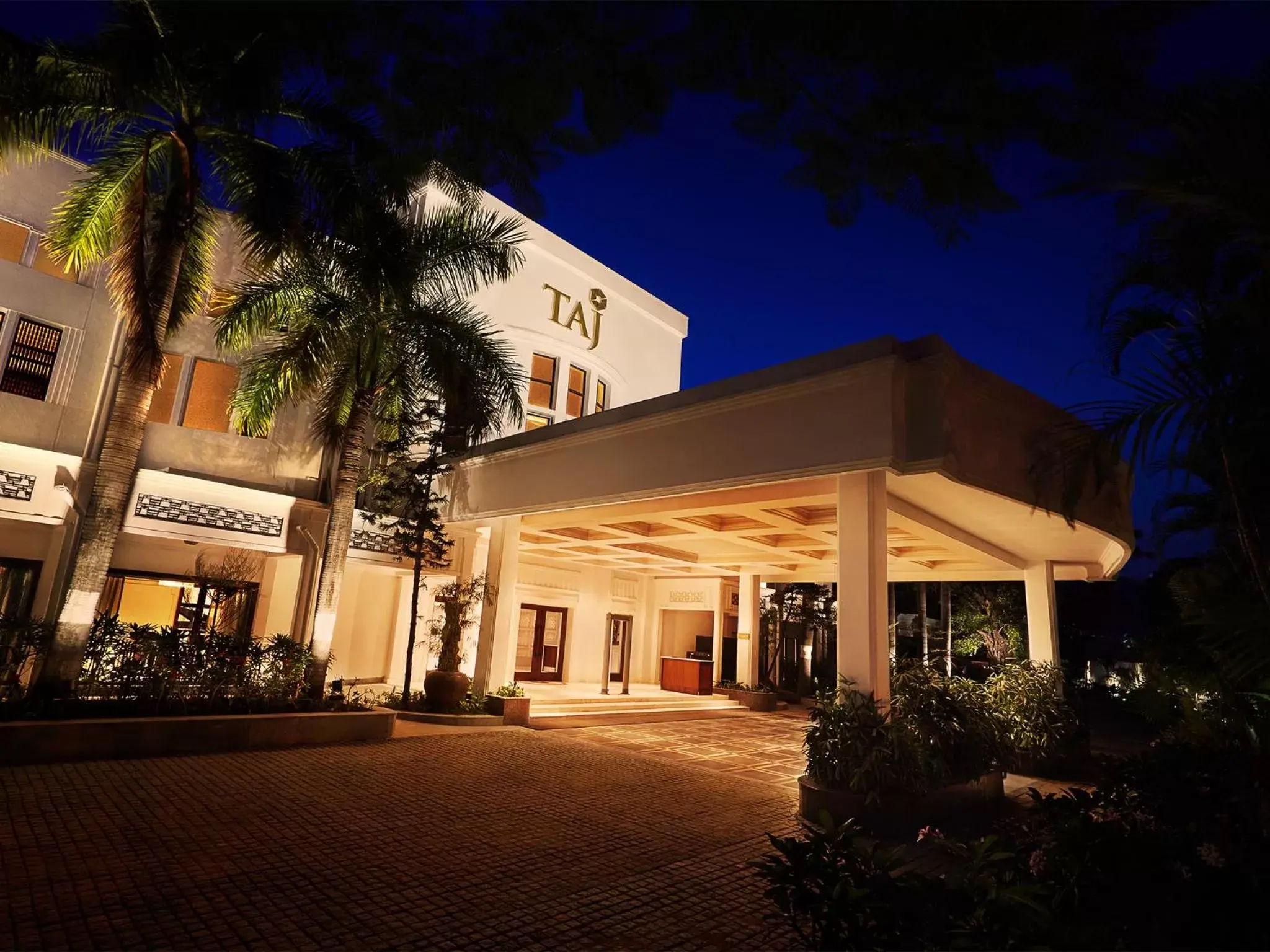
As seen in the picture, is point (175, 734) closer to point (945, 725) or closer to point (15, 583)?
point (15, 583)

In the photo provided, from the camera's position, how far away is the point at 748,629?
20531 millimetres

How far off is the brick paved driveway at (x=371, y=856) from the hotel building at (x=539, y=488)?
11.1ft

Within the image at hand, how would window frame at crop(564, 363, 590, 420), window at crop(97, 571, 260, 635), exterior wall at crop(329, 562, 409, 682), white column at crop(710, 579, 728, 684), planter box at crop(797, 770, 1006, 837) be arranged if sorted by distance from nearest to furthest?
1. planter box at crop(797, 770, 1006, 837)
2. window at crop(97, 571, 260, 635)
3. exterior wall at crop(329, 562, 409, 682)
4. window frame at crop(564, 363, 590, 420)
5. white column at crop(710, 579, 728, 684)

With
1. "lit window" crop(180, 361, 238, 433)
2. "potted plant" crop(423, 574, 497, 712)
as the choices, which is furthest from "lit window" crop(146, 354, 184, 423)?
"potted plant" crop(423, 574, 497, 712)

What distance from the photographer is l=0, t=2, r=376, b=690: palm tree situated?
28.5 ft

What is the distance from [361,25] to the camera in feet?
8.68

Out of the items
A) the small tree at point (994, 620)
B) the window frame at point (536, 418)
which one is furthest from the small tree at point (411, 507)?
the small tree at point (994, 620)

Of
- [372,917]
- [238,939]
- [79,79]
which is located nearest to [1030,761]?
[372,917]

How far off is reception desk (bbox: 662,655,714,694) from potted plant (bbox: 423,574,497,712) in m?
8.08

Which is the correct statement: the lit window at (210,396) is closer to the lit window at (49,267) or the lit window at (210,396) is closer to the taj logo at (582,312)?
the lit window at (49,267)

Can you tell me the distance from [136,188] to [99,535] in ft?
15.6

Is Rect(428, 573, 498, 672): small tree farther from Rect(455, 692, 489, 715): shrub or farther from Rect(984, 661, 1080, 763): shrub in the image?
Rect(984, 661, 1080, 763): shrub

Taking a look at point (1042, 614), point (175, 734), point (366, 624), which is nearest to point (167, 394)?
point (175, 734)

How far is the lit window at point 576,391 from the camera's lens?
20828mm
